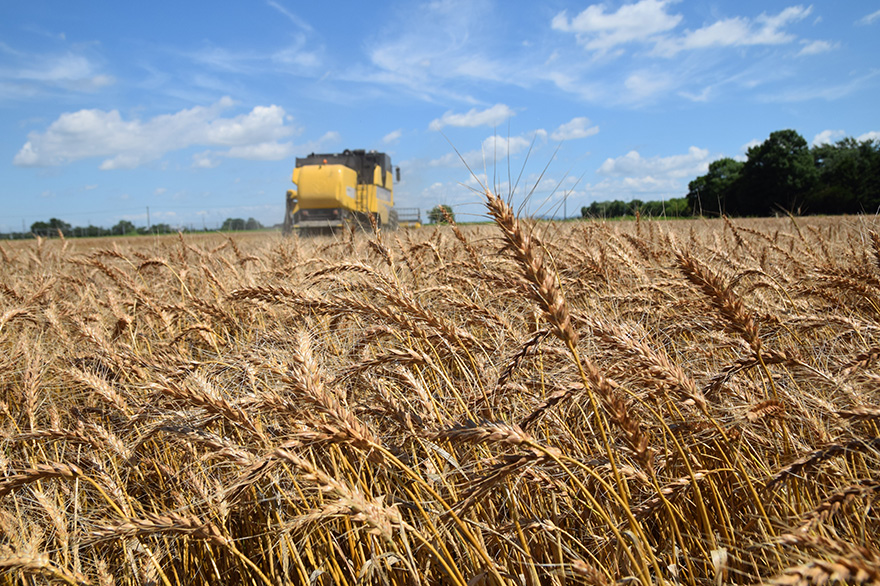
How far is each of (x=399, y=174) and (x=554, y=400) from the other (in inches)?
850

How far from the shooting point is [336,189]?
16406 mm

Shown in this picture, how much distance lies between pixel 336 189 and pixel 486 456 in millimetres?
15723

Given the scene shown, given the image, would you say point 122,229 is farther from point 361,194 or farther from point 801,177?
point 801,177

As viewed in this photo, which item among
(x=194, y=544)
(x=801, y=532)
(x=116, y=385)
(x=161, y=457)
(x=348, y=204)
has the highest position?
(x=348, y=204)

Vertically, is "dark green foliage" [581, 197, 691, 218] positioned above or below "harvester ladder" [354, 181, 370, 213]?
below

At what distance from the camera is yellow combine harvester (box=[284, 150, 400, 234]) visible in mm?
16470

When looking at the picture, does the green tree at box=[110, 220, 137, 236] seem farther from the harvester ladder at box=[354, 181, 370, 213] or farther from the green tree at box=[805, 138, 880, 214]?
the green tree at box=[805, 138, 880, 214]

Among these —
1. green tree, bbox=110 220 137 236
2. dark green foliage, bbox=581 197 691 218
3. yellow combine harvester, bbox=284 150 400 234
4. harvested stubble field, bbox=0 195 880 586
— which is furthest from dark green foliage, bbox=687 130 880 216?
green tree, bbox=110 220 137 236

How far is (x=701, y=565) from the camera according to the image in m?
1.49

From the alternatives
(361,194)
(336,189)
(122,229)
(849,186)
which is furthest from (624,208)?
(122,229)

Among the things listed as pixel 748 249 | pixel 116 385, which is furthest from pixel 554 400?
pixel 748 249

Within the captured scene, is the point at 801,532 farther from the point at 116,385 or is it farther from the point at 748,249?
the point at 748,249

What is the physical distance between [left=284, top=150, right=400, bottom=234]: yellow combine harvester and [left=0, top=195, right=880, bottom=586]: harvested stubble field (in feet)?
42.4

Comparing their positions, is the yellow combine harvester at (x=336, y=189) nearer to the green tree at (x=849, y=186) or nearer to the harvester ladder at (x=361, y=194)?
the harvester ladder at (x=361, y=194)
